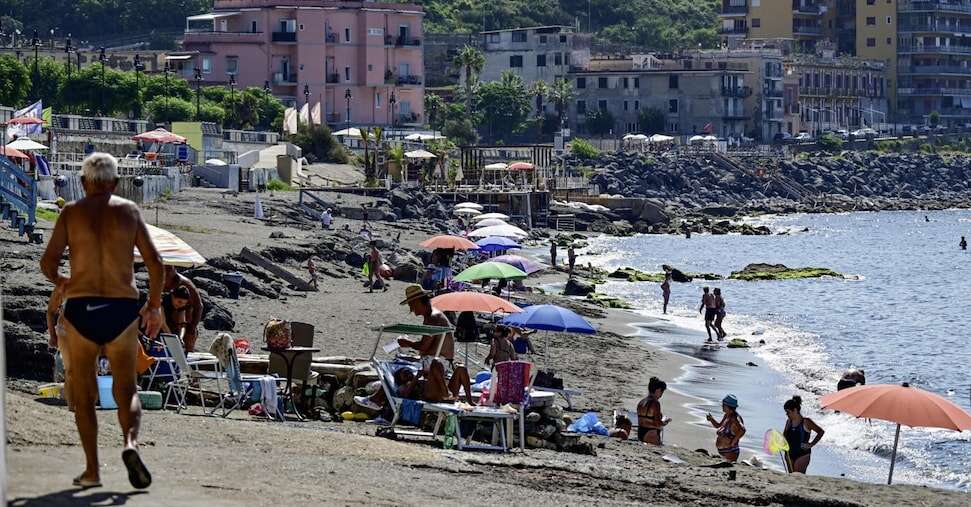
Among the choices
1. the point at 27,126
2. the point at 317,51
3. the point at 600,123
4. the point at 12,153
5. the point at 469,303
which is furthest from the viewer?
the point at 600,123

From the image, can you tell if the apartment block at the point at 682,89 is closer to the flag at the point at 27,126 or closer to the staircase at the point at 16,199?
the flag at the point at 27,126

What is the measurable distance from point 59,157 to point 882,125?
102 metres

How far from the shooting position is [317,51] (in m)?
87.9

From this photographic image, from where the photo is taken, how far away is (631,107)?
385 ft

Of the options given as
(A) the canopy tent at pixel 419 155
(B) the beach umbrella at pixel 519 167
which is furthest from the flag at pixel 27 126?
(B) the beach umbrella at pixel 519 167

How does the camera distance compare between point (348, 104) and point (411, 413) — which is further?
point (348, 104)

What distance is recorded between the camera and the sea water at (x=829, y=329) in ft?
65.0

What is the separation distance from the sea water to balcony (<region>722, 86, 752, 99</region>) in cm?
3785

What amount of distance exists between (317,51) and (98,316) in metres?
80.8

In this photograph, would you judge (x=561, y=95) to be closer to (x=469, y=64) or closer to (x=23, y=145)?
(x=469, y=64)

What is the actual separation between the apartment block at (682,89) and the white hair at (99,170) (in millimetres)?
108407

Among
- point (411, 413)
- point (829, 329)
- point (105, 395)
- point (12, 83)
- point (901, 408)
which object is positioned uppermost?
point (12, 83)

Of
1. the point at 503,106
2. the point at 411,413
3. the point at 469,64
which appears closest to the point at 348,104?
the point at 469,64

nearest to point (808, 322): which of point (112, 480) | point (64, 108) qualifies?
point (112, 480)
